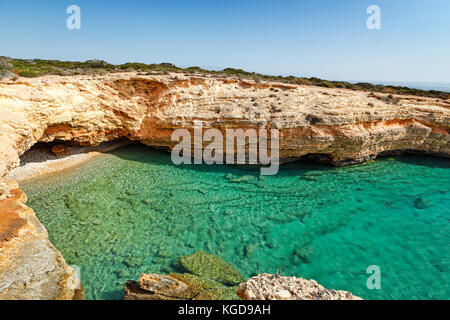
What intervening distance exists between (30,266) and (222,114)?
433 inches

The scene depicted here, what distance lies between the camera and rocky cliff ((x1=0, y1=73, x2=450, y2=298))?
11.8m

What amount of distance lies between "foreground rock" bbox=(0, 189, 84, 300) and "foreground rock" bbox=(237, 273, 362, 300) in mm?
4437

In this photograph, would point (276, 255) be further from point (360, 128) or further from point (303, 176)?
point (360, 128)

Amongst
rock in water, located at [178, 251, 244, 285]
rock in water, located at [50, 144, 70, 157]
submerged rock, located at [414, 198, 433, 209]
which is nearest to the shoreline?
rock in water, located at [50, 144, 70, 157]

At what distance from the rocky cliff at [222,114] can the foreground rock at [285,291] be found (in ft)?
32.7

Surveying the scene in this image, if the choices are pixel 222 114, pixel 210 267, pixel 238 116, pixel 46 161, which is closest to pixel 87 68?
pixel 46 161

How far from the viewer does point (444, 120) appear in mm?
15477

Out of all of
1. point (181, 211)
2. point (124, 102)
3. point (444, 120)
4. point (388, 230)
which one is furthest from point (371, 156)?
point (124, 102)

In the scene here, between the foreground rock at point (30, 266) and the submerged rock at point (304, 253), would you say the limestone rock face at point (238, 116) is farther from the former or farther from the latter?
the submerged rock at point (304, 253)

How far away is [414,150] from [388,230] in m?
11.1

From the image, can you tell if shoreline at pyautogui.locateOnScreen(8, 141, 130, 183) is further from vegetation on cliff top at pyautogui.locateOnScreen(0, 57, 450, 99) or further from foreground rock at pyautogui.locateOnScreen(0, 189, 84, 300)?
foreground rock at pyautogui.locateOnScreen(0, 189, 84, 300)

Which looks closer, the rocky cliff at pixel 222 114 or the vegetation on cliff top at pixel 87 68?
the rocky cliff at pixel 222 114

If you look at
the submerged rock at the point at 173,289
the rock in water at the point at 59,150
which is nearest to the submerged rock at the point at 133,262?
the submerged rock at the point at 173,289

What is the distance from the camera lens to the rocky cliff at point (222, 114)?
38.7ft
